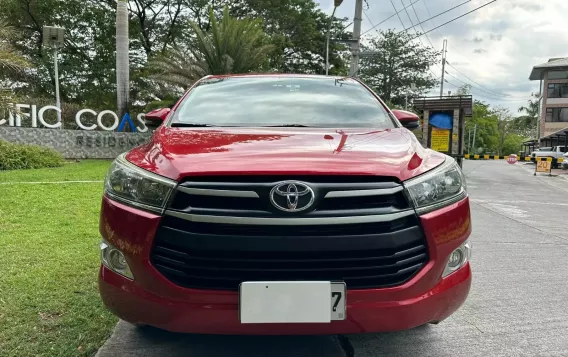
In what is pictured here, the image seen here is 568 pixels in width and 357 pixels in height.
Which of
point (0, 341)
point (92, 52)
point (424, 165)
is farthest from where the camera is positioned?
point (92, 52)

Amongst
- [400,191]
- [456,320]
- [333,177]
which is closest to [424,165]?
[400,191]

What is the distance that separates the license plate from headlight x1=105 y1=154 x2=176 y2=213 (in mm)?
485

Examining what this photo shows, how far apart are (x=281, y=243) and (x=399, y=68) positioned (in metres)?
42.7

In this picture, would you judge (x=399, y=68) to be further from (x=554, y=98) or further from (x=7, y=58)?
(x=7, y=58)

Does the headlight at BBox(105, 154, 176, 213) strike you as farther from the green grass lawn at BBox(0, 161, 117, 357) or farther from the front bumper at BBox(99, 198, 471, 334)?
the green grass lawn at BBox(0, 161, 117, 357)

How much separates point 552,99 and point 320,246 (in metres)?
51.9

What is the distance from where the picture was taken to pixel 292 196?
5.59 feet

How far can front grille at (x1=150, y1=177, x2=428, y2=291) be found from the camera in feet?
5.55

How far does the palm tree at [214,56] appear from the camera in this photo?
1717 cm

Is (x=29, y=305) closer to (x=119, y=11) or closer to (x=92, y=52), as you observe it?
(x=119, y=11)

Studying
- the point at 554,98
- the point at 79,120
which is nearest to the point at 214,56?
the point at 79,120

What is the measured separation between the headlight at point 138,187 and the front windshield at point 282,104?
752mm

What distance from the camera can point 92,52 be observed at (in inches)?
933

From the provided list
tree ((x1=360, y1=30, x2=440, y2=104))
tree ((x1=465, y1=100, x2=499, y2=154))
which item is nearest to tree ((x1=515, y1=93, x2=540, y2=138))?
tree ((x1=465, y1=100, x2=499, y2=154))
